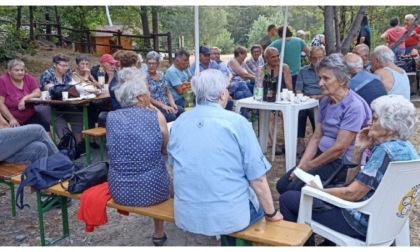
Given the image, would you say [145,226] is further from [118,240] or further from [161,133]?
[161,133]

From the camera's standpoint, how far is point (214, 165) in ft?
6.46

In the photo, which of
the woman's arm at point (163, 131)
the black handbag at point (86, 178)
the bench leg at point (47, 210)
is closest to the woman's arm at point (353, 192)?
the woman's arm at point (163, 131)

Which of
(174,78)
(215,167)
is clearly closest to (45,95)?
(174,78)

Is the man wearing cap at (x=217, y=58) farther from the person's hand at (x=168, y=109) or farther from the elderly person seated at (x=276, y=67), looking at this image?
the person's hand at (x=168, y=109)

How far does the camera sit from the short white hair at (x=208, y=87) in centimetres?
203

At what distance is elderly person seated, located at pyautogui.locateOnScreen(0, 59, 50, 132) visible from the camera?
4363 millimetres

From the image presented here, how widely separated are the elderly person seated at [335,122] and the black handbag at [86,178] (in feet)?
3.67

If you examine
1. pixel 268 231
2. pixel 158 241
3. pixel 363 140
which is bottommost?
pixel 158 241

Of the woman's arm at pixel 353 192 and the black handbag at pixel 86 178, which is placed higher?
the woman's arm at pixel 353 192

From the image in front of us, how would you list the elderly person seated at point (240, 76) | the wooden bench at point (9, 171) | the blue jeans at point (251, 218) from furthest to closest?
1. the elderly person seated at point (240, 76)
2. the wooden bench at point (9, 171)
3. the blue jeans at point (251, 218)

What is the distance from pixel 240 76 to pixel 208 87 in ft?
13.4

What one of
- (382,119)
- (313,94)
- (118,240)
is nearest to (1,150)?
(118,240)

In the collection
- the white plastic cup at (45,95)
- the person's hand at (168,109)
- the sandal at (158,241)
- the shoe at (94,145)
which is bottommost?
the sandal at (158,241)

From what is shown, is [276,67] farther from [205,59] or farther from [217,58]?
[217,58]
